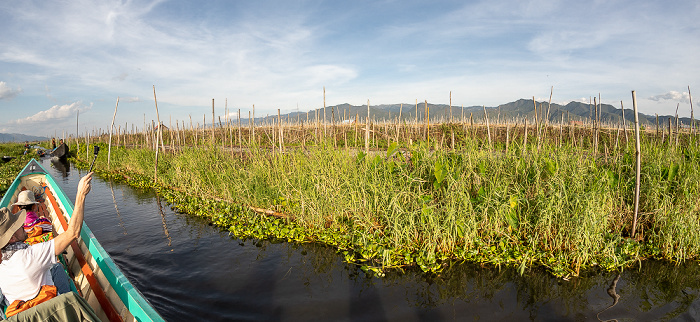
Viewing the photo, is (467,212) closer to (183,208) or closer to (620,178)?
(620,178)

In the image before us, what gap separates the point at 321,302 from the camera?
506 cm

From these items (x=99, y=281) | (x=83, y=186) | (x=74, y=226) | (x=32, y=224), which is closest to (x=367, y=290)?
(x=99, y=281)

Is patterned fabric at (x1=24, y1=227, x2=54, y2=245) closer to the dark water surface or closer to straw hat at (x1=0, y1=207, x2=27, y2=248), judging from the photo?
the dark water surface

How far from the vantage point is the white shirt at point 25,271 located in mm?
3037

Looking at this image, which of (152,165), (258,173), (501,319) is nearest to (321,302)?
(501,319)

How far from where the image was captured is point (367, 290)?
5297 mm

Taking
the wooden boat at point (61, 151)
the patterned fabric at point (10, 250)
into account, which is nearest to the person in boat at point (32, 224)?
the patterned fabric at point (10, 250)

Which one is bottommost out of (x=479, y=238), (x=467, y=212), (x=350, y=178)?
(x=479, y=238)

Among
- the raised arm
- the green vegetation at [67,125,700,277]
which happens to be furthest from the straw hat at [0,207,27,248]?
the green vegetation at [67,125,700,277]

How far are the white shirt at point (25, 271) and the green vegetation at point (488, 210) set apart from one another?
4.24m

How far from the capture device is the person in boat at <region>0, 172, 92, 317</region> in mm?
3037

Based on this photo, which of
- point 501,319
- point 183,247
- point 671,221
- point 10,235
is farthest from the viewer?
point 183,247

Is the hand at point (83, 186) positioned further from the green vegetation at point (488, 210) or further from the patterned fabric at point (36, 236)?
the green vegetation at point (488, 210)

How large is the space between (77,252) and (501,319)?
6.10m
